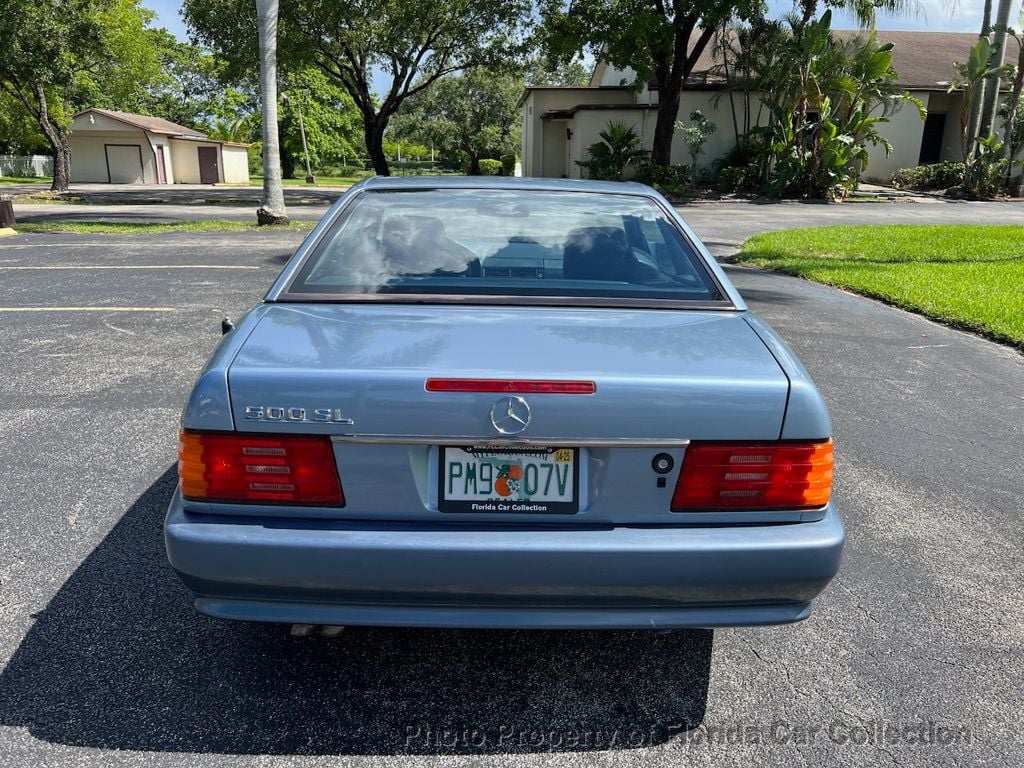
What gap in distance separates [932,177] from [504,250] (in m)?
29.2

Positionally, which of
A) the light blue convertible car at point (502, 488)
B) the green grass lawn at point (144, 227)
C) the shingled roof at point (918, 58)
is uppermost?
the shingled roof at point (918, 58)

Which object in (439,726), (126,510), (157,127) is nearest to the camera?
(439,726)

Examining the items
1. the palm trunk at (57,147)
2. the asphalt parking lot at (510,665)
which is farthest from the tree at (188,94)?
the asphalt parking lot at (510,665)

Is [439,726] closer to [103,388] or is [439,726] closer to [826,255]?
[103,388]

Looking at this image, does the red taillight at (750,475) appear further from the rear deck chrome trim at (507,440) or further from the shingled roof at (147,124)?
the shingled roof at (147,124)

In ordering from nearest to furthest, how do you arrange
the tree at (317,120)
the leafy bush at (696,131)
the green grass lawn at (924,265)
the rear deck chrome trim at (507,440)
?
the rear deck chrome trim at (507,440)
the green grass lawn at (924,265)
the leafy bush at (696,131)
the tree at (317,120)

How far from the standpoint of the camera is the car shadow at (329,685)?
235 cm

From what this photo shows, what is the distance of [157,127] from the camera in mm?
45938

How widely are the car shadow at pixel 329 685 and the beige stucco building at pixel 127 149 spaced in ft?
157

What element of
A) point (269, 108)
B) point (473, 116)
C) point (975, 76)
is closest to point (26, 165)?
point (473, 116)

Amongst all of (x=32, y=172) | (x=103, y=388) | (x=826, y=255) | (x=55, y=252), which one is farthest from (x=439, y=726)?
(x=32, y=172)

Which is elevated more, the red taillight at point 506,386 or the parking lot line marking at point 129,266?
the red taillight at point 506,386

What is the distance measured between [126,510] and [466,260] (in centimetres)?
207

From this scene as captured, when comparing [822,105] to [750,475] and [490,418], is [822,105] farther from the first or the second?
[490,418]
